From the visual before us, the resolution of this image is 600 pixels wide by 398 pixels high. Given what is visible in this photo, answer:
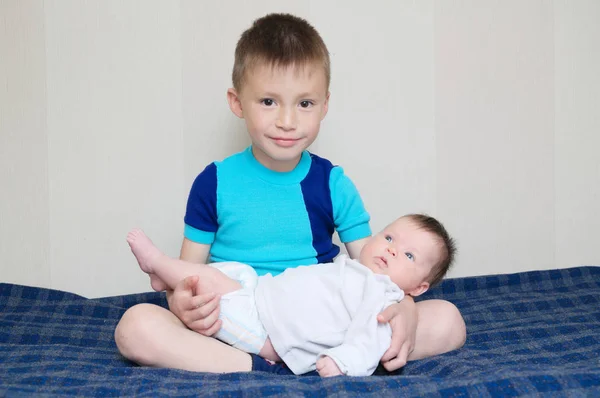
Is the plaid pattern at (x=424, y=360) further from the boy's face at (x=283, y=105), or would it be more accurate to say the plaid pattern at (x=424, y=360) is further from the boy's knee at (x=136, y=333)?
the boy's face at (x=283, y=105)

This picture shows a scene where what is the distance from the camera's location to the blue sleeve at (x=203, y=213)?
1478mm

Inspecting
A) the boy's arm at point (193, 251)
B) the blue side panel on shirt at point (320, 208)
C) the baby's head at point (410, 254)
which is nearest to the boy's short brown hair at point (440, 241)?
the baby's head at point (410, 254)

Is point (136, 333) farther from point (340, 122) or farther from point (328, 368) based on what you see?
point (340, 122)

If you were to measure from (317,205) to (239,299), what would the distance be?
35 cm

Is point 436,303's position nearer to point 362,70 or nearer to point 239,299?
point 239,299

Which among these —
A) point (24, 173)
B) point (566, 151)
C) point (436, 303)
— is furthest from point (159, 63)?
point (566, 151)

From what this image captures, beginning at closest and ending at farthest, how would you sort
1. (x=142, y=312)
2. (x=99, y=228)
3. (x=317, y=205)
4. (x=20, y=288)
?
1. (x=142, y=312)
2. (x=317, y=205)
3. (x=20, y=288)
4. (x=99, y=228)

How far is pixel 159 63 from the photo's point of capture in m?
1.84

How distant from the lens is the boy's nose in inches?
54.4

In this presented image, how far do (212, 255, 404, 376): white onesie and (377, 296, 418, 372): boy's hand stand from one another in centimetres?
1

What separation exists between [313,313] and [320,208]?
0.37m

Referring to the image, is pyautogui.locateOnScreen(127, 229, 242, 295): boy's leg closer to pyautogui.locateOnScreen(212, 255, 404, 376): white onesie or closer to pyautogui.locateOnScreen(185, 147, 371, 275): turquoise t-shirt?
pyautogui.locateOnScreen(212, 255, 404, 376): white onesie

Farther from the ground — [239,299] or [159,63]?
[159,63]

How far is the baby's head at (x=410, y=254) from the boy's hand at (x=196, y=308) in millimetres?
317
